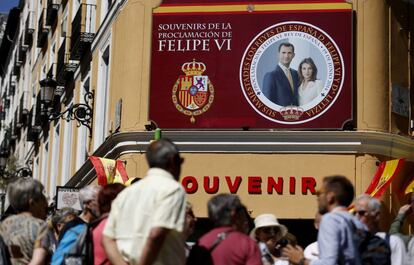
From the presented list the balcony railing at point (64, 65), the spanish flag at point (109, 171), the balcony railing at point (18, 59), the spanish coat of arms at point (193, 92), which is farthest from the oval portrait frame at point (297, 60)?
the balcony railing at point (18, 59)

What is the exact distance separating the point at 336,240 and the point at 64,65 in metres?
21.7

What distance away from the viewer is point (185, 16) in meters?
20.4

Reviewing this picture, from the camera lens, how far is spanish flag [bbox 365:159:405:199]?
18438 mm

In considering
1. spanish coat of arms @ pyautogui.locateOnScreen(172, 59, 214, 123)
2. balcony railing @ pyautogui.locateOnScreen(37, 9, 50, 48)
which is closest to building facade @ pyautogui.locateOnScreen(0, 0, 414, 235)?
spanish coat of arms @ pyautogui.locateOnScreen(172, 59, 214, 123)

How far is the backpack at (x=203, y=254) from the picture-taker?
7.91 m

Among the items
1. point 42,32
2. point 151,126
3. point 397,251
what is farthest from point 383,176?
point 42,32

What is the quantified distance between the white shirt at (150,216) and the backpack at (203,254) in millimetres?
303

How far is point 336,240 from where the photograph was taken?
7.73 meters

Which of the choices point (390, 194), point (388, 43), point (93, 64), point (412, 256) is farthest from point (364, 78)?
point (412, 256)

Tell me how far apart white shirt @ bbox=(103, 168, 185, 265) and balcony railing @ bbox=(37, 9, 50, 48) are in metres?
28.1

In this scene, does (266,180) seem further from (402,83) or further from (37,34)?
(37,34)

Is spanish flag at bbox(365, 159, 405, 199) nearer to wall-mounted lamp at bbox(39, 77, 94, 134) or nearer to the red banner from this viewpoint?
the red banner

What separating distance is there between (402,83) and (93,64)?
805 cm

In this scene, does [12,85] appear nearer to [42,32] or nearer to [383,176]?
[42,32]
